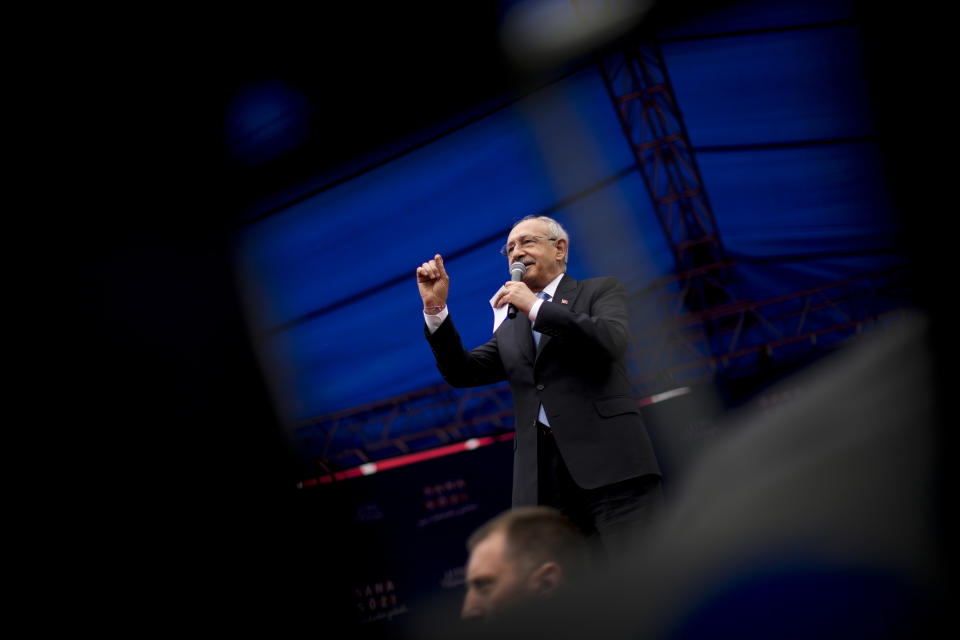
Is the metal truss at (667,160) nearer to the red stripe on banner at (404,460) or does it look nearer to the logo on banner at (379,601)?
the red stripe on banner at (404,460)

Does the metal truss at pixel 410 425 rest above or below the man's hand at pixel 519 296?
below

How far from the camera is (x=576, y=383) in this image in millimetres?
1597

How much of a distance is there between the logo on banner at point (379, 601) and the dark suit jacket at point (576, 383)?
3.31 meters

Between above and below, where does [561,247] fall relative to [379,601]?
above

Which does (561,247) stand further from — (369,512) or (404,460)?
(404,460)

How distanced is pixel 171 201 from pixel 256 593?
0.83 m

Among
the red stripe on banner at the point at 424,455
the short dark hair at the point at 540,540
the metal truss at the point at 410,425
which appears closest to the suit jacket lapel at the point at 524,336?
the short dark hair at the point at 540,540

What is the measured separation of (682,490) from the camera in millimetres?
422

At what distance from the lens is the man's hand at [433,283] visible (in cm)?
176

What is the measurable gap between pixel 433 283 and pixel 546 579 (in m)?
1.05

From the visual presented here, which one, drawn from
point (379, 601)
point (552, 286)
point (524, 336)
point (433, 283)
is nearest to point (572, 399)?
point (524, 336)

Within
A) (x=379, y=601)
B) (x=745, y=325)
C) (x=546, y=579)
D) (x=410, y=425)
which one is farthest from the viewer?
(x=745, y=325)

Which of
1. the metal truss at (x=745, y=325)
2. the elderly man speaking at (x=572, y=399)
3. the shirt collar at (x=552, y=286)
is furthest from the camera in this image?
the metal truss at (x=745, y=325)

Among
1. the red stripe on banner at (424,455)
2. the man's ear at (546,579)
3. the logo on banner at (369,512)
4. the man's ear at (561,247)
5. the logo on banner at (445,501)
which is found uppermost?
the man's ear at (561,247)
